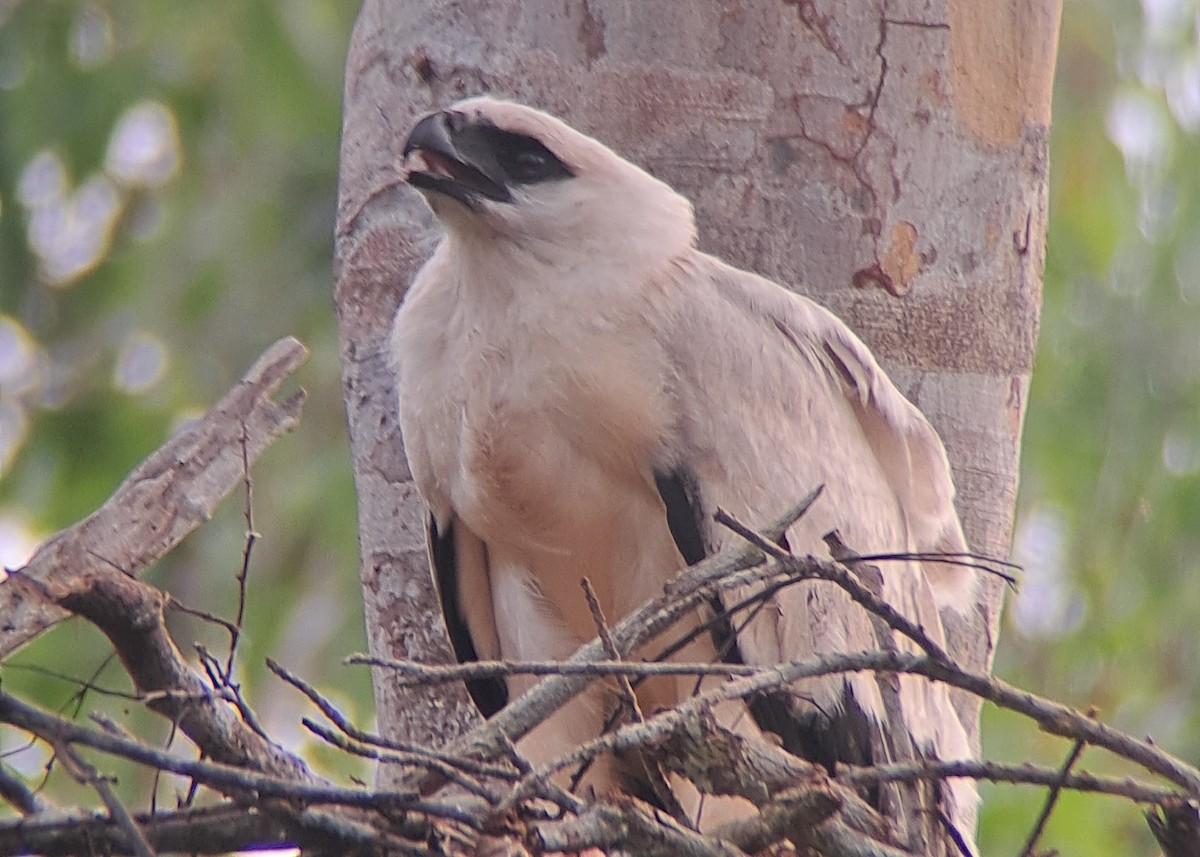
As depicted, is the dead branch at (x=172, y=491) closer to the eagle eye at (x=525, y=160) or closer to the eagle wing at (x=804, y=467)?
the eagle eye at (x=525, y=160)

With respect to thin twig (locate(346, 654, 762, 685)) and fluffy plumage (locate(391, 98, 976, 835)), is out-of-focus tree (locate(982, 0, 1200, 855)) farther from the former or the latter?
thin twig (locate(346, 654, 762, 685))

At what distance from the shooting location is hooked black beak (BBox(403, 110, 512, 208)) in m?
2.61

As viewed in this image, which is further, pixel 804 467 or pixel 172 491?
pixel 804 467

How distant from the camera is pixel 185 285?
6.87m

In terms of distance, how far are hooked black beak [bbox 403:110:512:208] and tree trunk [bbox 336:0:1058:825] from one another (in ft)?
1.31

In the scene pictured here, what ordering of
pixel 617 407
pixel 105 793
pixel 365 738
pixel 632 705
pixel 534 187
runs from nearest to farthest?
1. pixel 105 793
2. pixel 365 738
3. pixel 632 705
4. pixel 617 407
5. pixel 534 187

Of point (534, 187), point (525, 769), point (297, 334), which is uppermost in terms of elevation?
point (534, 187)

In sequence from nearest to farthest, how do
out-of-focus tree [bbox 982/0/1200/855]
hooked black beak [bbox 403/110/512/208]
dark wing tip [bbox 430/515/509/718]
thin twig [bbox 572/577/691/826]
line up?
thin twig [bbox 572/577/691/826] < hooked black beak [bbox 403/110/512/208] < dark wing tip [bbox 430/515/509/718] < out-of-focus tree [bbox 982/0/1200/855]

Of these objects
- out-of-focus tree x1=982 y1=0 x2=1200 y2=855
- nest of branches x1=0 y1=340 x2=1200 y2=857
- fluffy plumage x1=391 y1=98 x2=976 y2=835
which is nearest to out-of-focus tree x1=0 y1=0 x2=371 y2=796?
out-of-focus tree x1=982 y1=0 x2=1200 y2=855

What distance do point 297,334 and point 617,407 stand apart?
4.36 meters

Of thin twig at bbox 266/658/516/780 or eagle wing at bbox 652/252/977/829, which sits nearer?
thin twig at bbox 266/658/516/780

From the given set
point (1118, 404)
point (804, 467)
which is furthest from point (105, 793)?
point (1118, 404)

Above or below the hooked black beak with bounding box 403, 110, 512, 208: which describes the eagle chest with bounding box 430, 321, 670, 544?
below

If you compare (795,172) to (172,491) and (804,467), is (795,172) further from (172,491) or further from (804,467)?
(172,491)
